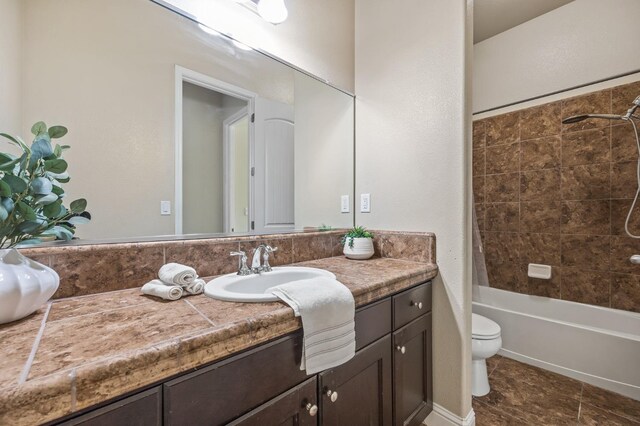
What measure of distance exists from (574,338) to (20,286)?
281 centimetres

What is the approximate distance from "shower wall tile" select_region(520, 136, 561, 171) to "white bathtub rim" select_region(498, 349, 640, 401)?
152 centimetres

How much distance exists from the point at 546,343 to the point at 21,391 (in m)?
2.70

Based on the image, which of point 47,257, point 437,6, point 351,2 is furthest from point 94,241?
point 351,2

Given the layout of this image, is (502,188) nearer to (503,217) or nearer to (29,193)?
(503,217)

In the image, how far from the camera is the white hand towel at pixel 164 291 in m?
0.82

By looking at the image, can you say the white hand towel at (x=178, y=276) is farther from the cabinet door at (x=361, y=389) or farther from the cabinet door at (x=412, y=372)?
the cabinet door at (x=412, y=372)

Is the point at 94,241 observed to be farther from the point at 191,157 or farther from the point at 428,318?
the point at 428,318

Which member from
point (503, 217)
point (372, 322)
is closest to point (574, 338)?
point (503, 217)

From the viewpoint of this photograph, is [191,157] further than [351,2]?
No

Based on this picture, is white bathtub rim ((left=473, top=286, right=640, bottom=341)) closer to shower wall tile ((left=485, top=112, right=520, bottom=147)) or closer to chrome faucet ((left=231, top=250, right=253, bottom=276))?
shower wall tile ((left=485, top=112, right=520, bottom=147))

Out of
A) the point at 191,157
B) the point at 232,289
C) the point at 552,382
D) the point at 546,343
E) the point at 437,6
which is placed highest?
the point at 437,6

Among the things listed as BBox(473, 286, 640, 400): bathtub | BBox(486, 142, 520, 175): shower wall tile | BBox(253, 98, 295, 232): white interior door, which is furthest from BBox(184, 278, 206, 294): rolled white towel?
BBox(486, 142, 520, 175): shower wall tile

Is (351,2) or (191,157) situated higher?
(351,2)

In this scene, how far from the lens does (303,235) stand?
4.93ft
